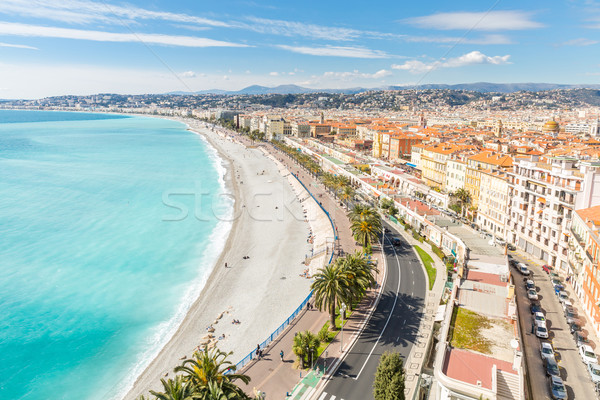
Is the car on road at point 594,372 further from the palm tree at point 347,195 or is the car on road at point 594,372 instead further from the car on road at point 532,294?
the palm tree at point 347,195

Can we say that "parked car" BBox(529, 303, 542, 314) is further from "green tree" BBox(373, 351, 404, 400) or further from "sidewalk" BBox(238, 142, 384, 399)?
"green tree" BBox(373, 351, 404, 400)

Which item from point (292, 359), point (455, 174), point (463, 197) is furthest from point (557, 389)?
point (455, 174)

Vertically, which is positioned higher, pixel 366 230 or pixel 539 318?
pixel 366 230

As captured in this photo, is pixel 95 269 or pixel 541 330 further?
pixel 95 269

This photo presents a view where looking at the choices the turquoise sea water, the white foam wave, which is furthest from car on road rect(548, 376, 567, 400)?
the turquoise sea water

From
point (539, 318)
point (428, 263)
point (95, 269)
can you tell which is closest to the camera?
point (539, 318)

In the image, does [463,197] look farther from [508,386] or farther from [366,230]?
[508,386]
